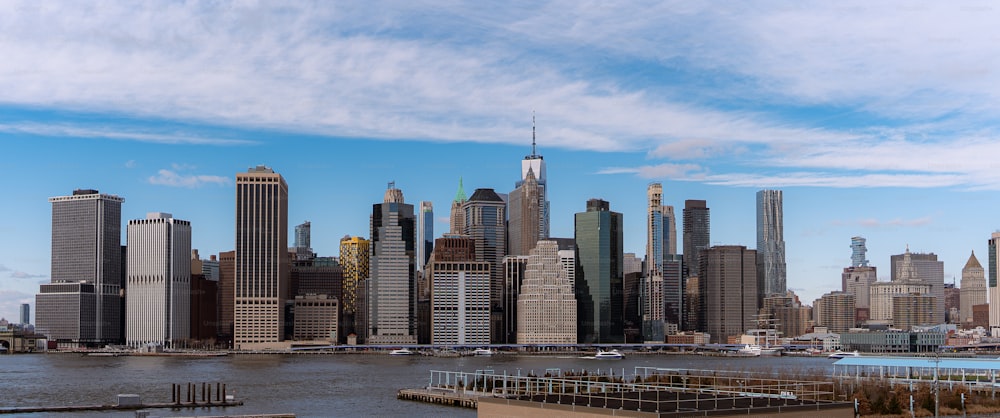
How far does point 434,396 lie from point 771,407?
4822 centimetres

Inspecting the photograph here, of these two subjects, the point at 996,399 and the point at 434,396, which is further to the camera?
the point at 434,396

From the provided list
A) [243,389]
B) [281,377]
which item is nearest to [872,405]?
[243,389]

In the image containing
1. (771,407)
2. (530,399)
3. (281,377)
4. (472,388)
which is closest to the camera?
(771,407)

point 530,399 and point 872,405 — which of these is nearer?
point 530,399

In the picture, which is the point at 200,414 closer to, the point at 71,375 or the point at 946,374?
the point at 946,374

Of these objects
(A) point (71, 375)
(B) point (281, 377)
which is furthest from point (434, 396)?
(A) point (71, 375)

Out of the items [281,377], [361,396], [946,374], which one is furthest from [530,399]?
[281,377]

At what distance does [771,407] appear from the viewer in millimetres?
32875

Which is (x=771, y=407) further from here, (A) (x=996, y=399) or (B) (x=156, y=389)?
(B) (x=156, y=389)

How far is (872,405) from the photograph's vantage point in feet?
200

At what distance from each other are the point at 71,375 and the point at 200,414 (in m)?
64.9

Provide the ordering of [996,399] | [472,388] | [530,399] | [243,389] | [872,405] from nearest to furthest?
[530,399]
[872,405]
[996,399]
[472,388]
[243,389]

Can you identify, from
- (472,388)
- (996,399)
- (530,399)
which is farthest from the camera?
(472,388)

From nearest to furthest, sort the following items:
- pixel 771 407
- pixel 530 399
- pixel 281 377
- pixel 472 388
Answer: pixel 771 407 → pixel 530 399 → pixel 472 388 → pixel 281 377
